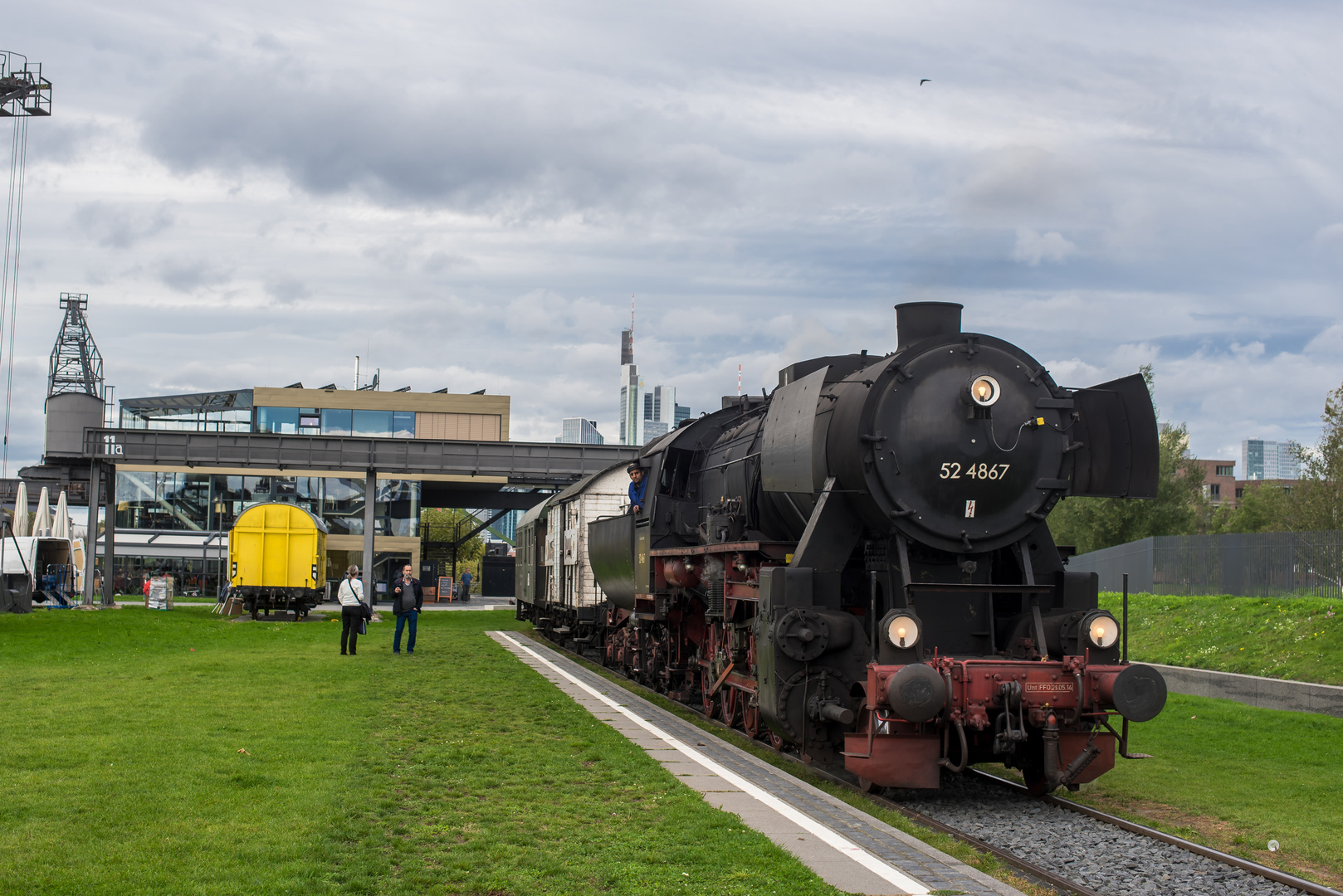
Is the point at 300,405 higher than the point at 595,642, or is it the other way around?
the point at 300,405

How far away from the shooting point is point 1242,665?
654 inches

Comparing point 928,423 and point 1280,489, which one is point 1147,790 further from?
point 1280,489

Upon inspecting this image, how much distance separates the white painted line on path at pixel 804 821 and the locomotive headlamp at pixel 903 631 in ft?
4.88

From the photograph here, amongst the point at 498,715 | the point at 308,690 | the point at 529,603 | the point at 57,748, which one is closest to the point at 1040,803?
the point at 498,715

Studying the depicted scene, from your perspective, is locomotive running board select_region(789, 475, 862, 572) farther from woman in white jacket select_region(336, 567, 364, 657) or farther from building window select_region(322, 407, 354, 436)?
building window select_region(322, 407, 354, 436)

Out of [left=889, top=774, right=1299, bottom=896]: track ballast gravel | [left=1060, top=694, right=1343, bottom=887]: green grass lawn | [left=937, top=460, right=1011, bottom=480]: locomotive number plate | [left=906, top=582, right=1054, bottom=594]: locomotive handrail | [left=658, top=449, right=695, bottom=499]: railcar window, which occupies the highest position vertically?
[left=658, top=449, right=695, bottom=499]: railcar window

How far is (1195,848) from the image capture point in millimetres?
7262

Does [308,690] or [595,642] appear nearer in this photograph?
[308,690]

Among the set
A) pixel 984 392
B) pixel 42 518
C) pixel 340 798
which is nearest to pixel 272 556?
pixel 42 518

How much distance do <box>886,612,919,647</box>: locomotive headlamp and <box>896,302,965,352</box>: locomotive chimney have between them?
7.96 ft

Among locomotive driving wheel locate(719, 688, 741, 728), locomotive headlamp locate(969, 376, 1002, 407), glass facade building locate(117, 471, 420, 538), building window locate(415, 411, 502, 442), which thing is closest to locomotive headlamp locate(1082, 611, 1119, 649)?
locomotive headlamp locate(969, 376, 1002, 407)

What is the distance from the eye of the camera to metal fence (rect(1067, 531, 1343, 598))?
18.0 m

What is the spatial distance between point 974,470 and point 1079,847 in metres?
2.95

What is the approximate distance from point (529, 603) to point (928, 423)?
24.2m
